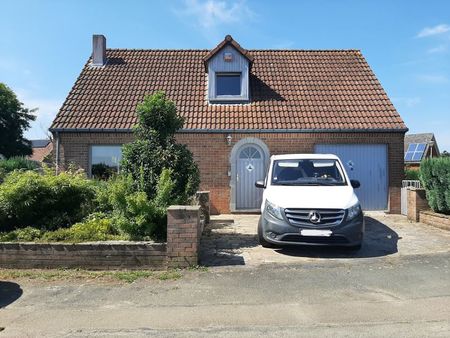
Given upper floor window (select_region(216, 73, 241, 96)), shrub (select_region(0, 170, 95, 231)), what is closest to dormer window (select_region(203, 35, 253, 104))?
upper floor window (select_region(216, 73, 241, 96))

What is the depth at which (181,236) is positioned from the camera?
22.6 feet

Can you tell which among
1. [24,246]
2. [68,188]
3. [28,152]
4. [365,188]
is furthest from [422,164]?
[28,152]

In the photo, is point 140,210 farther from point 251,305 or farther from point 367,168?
point 367,168

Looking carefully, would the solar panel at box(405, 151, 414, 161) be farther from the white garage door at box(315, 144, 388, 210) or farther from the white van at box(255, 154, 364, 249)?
the white van at box(255, 154, 364, 249)

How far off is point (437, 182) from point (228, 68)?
836cm

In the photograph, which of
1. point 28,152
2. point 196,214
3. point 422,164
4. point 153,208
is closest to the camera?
point 196,214

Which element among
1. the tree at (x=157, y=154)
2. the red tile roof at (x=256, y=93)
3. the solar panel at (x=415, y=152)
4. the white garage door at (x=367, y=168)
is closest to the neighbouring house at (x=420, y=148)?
the solar panel at (x=415, y=152)

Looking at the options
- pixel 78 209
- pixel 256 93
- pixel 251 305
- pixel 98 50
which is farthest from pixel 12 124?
pixel 251 305

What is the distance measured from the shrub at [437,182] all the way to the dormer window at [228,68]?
6.86 meters

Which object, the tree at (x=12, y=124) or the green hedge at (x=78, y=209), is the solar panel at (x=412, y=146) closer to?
the tree at (x=12, y=124)

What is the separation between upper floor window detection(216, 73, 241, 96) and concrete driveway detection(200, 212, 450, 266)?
5.93 meters

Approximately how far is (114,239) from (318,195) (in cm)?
397

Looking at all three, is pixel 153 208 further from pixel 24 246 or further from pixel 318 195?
pixel 318 195

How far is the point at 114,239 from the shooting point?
736 cm
